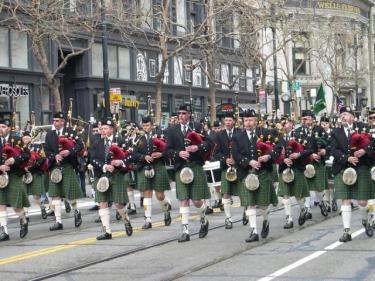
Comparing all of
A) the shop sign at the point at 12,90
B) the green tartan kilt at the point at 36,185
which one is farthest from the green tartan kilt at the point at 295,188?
the shop sign at the point at 12,90

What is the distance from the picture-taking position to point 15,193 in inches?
483

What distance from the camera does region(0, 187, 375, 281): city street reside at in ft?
29.0

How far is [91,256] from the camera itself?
10.2 m

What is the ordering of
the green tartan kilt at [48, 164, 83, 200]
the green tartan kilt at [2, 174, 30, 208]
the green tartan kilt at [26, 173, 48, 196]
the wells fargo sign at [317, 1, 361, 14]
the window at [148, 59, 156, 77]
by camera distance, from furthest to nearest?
the wells fargo sign at [317, 1, 361, 14] < the window at [148, 59, 156, 77] < the green tartan kilt at [26, 173, 48, 196] < the green tartan kilt at [48, 164, 83, 200] < the green tartan kilt at [2, 174, 30, 208]

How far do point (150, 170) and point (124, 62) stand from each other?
2418 cm

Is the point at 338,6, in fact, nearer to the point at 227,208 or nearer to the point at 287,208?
the point at 227,208

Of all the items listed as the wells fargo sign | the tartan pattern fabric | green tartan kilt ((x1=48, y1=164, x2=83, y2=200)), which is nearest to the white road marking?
the tartan pattern fabric

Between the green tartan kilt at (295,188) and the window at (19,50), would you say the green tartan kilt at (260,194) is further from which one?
the window at (19,50)

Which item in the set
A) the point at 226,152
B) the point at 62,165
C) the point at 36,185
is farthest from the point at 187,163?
the point at 36,185

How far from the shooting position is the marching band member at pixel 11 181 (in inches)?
475

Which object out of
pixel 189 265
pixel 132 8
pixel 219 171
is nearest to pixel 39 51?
pixel 132 8

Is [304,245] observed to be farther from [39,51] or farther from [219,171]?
[39,51]

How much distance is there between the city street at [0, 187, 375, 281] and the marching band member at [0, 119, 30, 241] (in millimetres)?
369

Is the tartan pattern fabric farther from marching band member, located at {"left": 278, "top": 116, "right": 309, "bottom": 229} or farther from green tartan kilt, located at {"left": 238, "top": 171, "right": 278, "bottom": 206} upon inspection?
marching band member, located at {"left": 278, "top": 116, "right": 309, "bottom": 229}
